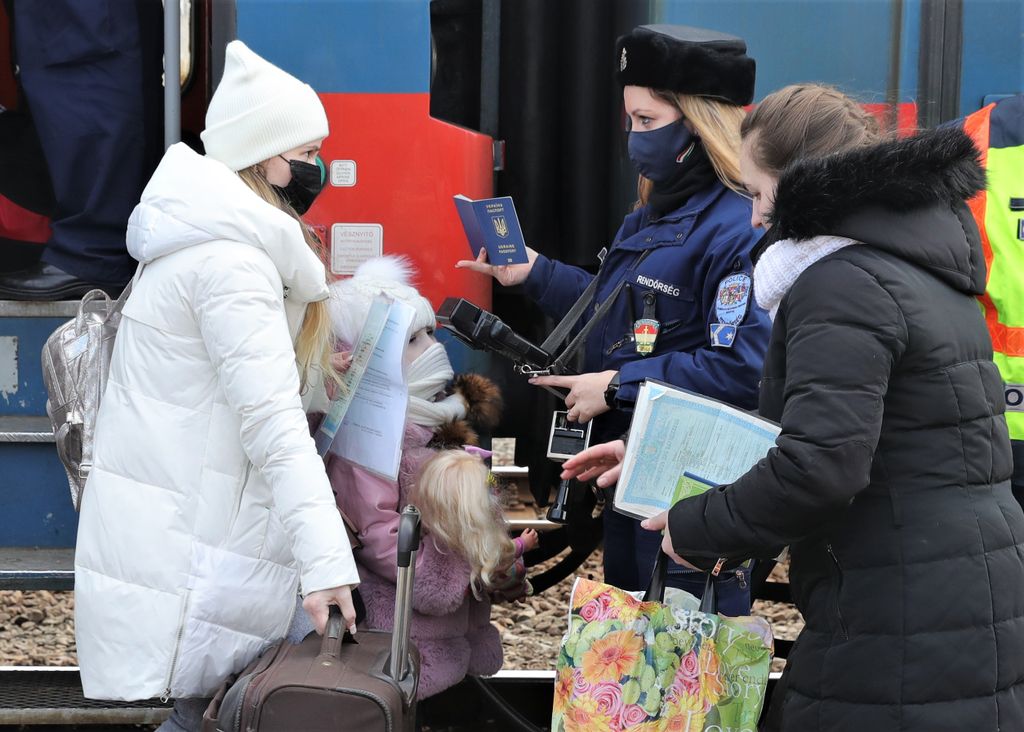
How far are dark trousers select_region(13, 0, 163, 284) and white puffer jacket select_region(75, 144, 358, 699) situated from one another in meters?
1.11

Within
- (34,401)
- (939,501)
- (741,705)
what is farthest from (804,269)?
(34,401)

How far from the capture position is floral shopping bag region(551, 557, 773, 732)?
6.16 feet

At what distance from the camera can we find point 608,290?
2627 millimetres

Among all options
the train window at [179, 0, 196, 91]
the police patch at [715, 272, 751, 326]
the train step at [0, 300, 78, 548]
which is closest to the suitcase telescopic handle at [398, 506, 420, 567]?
the police patch at [715, 272, 751, 326]

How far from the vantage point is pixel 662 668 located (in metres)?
1.90

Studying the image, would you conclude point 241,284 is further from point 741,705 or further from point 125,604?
point 741,705

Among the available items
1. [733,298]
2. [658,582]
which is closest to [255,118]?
[733,298]

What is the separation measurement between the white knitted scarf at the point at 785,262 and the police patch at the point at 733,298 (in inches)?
19.8

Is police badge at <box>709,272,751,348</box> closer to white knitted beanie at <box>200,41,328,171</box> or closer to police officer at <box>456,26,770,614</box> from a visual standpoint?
police officer at <box>456,26,770,614</box>

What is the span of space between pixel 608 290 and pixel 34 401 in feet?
4.89

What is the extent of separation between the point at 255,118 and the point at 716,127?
93 centimetres

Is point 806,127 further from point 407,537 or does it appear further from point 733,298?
point 407,537

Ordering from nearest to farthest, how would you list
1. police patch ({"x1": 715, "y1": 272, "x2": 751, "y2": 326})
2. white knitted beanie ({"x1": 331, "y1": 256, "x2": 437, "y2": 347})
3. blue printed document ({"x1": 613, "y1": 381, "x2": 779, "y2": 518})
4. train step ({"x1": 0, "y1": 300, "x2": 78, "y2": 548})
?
blue printed document ({"x1": 613, "y1": 381, "x2": 779, "y2": 518}), police patch ({"x1": 715, "y1": 272, "x2": 751, "y2": 326}), white knitted beanie ({"x1": 331, "y1": 256, "x2": 437, "y2": 347}), train step ({"x1": 0, "y1": 300, "x2": 78, "y2": 548})

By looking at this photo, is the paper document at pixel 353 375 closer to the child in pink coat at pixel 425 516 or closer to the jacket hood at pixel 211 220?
the child in pink coat at pixel 425 516
